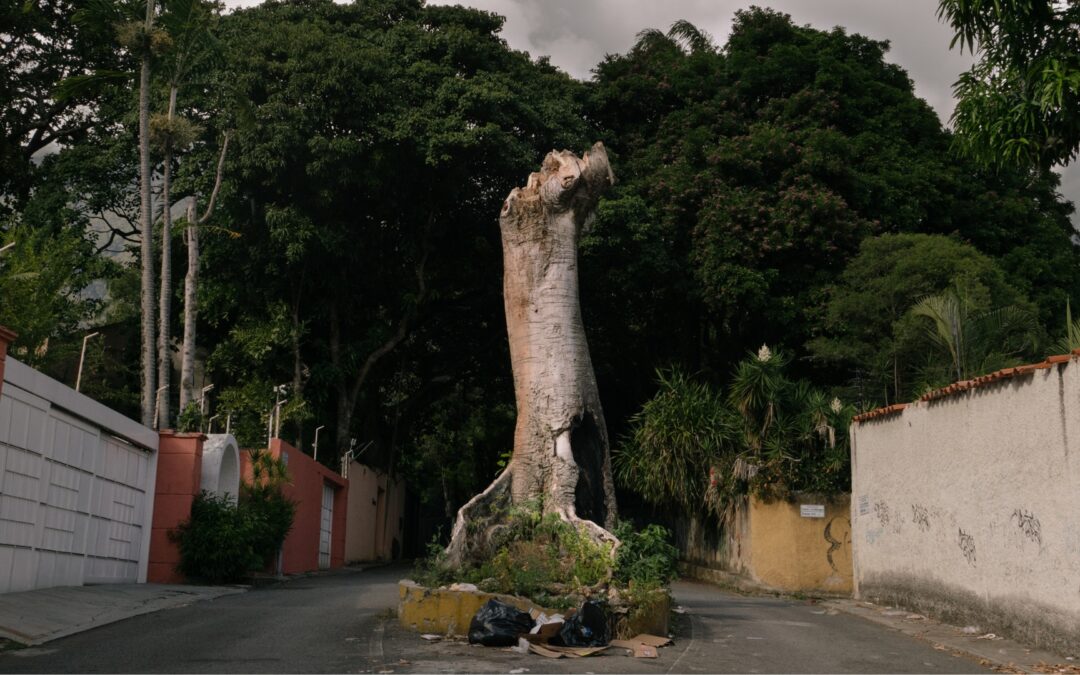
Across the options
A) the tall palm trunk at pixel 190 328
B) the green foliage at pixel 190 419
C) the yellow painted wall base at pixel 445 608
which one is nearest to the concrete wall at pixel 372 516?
the tall palm trunk at pixel 190 328

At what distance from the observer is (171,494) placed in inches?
617

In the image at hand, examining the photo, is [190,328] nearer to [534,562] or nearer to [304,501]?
[304,501]

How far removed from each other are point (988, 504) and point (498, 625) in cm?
584

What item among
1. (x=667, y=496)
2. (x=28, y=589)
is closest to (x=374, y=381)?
(x=667, y=496)

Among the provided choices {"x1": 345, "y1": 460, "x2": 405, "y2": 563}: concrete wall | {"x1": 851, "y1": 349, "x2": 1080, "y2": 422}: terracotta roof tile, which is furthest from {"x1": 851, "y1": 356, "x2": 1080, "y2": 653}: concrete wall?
{"x1": 345, "y1": 460, "x2": 405, "y2": 563}: concrete wall

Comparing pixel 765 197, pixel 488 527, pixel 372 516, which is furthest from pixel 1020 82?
pixel 372 516

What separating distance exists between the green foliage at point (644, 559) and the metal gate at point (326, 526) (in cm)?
1473

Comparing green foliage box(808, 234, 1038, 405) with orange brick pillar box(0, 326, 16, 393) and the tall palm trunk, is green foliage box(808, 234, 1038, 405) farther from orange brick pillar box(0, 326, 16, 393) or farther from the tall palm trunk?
orange brick pillar box(0, 326, 16, 393)

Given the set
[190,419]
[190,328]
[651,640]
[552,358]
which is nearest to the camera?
[651,640]

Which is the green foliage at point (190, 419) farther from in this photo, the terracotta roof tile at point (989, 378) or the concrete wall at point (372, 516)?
the terracotta roof tile at point (989, 378)

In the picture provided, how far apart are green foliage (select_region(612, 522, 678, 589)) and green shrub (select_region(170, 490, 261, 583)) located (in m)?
6.94

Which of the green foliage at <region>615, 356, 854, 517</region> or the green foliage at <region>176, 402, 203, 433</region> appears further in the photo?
the green foliage at <region>615, 356, 854, 517</region>

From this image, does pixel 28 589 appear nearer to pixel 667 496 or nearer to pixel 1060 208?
pixel 667 496

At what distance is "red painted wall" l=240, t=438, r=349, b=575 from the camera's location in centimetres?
1966
